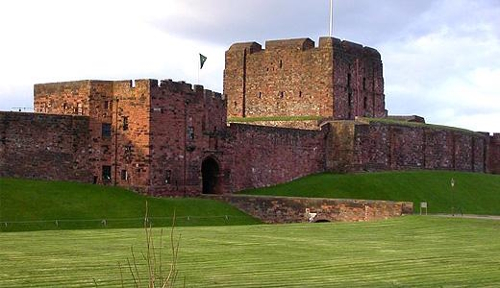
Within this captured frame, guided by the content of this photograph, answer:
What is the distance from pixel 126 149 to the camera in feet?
154

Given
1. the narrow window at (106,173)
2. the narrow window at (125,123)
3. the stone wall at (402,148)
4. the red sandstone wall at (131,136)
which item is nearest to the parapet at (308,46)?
the stone wall at (402,148)

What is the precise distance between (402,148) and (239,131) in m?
18.0

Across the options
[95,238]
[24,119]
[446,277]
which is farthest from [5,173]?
[446,277]

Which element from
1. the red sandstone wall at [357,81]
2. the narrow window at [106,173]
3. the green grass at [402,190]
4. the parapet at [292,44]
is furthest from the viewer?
the parapet at [292,44]

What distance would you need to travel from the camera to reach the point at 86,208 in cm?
3991

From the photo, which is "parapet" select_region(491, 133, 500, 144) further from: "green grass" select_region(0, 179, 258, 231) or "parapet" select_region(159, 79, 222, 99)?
"green grass" select_region(0, 179, 258, 231)

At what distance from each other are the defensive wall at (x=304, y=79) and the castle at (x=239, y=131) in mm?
90

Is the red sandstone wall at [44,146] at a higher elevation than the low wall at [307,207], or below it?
higher

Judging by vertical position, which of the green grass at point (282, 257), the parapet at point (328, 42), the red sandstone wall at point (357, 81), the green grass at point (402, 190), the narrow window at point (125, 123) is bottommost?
the green grass at point (282, 257)

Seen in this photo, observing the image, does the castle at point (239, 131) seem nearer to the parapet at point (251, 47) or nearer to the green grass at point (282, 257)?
the parapet at point (251, 47)

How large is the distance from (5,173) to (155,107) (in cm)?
914

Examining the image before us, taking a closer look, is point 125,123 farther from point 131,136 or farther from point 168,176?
point 168,176

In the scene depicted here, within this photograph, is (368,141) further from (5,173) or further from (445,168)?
(5,173)

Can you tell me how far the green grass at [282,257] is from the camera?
18.6 meters
